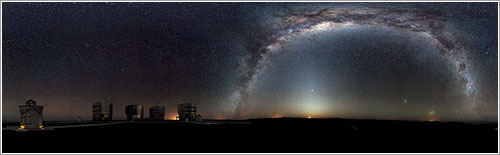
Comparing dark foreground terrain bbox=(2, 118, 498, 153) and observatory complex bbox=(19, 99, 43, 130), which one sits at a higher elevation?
observatory complex bbox=(19, 99, 43, 130)

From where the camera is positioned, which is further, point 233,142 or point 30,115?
point 30,115

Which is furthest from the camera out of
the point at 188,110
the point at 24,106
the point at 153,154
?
the point at 188,110

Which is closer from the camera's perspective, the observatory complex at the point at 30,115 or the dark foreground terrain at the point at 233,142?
the dark foreground terrain at the point at 233,142

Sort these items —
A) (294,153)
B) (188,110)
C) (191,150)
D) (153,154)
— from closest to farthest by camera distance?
(153,154) → (294,153) → (191,150) → (188,110)

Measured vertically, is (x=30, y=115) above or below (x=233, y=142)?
above

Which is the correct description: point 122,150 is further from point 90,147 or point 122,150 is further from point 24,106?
point 24,106

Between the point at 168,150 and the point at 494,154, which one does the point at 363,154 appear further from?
the point at 168,150

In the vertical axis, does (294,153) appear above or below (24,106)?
below

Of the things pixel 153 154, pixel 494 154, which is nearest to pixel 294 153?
pixel 153 154

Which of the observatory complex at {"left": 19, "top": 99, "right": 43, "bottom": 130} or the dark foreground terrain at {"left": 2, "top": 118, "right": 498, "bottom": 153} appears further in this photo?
the observatory complex at {"left": 19, "top": 99, "right": 43, "bottom": 130}

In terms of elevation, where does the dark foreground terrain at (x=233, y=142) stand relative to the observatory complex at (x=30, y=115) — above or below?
below

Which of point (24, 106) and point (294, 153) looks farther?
point (24, 106)
